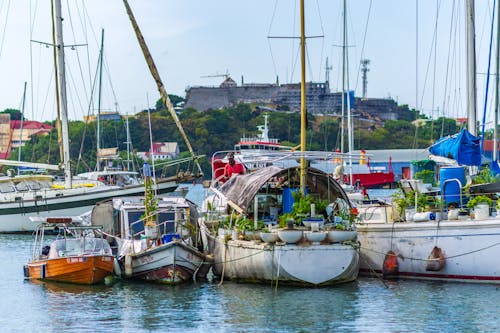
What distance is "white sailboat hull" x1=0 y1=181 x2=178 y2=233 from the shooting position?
6106 centimetres

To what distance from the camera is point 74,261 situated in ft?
118

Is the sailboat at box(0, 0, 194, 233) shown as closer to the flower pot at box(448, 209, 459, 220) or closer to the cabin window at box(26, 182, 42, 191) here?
the cabin window at box(26, 182, 42, 191)

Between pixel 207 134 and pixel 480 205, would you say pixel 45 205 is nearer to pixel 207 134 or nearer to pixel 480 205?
pixel 480 205

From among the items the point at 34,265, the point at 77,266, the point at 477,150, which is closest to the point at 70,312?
the point at 77,266

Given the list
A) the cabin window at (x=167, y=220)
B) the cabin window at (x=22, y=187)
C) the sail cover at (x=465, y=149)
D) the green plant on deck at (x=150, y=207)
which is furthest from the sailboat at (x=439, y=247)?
Answer: the cabin window at (x=22, y=187)

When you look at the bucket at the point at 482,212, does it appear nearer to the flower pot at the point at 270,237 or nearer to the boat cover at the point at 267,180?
the boat cover at the point at 267,180

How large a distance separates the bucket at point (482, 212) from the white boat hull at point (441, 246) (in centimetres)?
25

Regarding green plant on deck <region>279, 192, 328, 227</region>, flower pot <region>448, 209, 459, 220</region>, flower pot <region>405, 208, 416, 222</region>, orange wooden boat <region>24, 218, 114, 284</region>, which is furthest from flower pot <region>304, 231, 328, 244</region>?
orange wooden boat <region>24, 218, 114, 284</region>

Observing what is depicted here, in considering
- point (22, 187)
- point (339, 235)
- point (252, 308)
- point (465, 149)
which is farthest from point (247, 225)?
point (22, 187)

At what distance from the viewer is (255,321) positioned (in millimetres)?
29047

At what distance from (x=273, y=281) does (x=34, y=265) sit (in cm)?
963

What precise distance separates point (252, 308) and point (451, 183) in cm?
886

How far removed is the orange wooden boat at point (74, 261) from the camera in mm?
35844

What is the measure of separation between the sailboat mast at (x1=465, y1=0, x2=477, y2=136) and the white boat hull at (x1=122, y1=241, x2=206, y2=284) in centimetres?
1116
